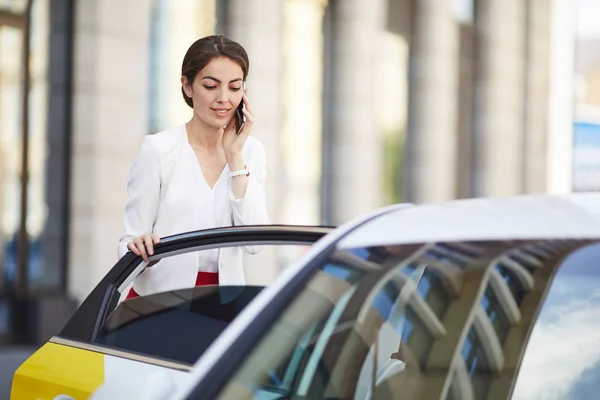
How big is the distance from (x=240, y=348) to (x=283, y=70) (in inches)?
497

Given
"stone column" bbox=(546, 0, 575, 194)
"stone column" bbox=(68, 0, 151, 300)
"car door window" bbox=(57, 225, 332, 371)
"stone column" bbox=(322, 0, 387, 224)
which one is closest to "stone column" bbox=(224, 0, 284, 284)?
"stone column" bbox=(322, 0, 387, 224)

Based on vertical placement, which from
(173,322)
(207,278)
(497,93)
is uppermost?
(497,93)

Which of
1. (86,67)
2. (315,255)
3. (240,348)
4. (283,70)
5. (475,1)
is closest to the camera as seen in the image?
(240,348)

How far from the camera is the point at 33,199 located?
11.1 metres

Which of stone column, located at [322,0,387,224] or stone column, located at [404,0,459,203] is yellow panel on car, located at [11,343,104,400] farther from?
stone column, located at [404,0,459,203]

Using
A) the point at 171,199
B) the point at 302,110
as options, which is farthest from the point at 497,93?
the point at 171,199

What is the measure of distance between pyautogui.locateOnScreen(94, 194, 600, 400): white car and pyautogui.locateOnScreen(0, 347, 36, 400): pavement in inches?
174

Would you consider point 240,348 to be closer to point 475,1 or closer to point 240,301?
point 240,301

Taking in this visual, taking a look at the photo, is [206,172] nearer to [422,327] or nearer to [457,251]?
[422,327]

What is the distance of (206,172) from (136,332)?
2.78 feet

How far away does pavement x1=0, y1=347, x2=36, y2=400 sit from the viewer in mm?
6881

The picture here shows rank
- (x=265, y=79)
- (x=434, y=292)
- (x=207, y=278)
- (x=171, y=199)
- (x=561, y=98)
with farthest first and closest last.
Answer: (x=561, y=98) → (x=265, y=79) → (x=171, y=199) → (x=207, y=278) → (x=434, y=292)

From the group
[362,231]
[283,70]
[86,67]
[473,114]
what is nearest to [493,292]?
[362,231]

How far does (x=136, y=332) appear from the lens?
128 inches
